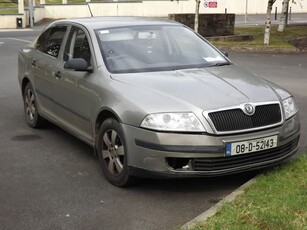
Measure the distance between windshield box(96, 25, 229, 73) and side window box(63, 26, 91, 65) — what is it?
195 millimetres

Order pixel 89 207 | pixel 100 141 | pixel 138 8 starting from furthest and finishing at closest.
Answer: pixel 138 8, pixel 100 141, pixel 89 207

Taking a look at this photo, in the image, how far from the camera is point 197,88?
4.86 metres

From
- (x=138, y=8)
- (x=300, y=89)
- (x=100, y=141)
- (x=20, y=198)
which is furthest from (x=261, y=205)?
(x=138, y=8)

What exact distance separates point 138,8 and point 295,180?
40540 mm

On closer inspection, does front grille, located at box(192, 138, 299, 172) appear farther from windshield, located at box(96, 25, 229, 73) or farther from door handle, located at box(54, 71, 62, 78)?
A: door handle, located at box(54, 71, 62, 78)

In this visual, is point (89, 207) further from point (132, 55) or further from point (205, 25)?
point (205, 25)

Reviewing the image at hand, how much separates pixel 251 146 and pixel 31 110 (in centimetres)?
386

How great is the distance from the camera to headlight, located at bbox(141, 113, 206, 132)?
443 cm

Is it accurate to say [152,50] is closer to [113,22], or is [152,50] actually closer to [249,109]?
[113,22]

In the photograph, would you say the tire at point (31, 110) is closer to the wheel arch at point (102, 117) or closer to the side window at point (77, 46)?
the side window at point (77, 46)

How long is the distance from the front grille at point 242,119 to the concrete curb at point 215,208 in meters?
0.55

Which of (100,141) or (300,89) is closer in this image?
(100,141)

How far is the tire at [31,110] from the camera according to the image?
23.6 feet

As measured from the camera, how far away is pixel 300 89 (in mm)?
10391
